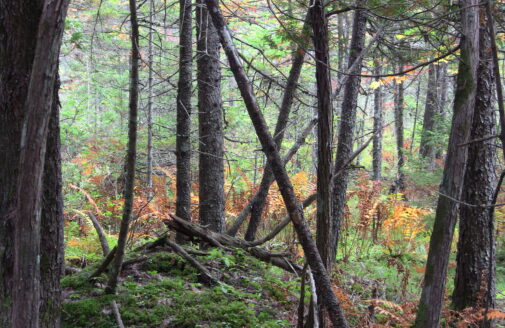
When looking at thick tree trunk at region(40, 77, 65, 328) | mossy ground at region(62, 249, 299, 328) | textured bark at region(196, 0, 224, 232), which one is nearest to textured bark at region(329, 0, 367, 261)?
textured bark at region(196, 0, 224, 232)

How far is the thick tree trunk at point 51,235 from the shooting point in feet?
8.63

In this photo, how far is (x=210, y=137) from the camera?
20.6 ft

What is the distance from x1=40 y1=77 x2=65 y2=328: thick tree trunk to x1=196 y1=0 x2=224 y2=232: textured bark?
357 centimetres

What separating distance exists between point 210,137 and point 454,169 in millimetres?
3859

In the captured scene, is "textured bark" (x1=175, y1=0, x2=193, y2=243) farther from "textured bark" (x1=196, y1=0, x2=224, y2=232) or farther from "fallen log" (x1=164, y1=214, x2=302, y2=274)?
"fallen log" (x1=164, y1=214, x2=302, y2=274)

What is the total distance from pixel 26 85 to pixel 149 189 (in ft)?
24.8

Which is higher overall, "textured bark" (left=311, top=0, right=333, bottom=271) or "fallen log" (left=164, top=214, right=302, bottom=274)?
"textured bark" (left=311, top=0, right=333, bottom=271)

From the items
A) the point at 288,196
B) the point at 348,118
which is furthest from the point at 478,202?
the point at 288,196

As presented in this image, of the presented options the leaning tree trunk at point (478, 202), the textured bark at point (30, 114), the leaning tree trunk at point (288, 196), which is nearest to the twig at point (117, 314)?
the textured bark at point (30, 114)

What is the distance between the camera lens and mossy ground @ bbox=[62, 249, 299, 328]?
337 centimetres

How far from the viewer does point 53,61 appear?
1738 millimetres

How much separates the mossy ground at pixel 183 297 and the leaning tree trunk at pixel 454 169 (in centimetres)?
130

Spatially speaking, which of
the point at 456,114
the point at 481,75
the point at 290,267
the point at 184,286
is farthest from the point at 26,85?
the point at 481,75

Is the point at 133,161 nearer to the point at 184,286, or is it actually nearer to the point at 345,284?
the point at 184,286
